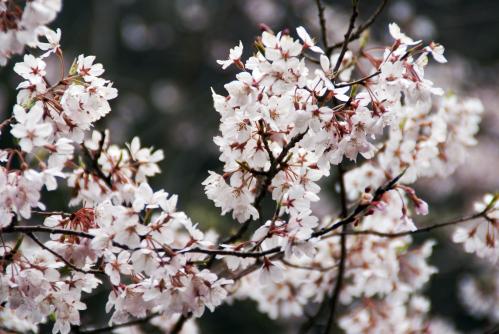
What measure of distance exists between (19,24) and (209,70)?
865 centimetres

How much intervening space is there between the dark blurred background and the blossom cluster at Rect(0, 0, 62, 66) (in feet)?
17.1

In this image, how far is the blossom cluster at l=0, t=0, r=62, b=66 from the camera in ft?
5.52

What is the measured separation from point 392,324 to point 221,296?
1.56 m

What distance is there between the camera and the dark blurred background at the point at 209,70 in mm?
7988

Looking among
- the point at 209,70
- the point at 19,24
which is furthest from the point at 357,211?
the point at 209,70

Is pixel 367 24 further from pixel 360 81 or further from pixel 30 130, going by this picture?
pixel 30 130

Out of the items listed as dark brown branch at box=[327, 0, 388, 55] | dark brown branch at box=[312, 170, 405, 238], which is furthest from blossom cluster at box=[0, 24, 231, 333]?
dark brown branch at box=[327, 0, 388, 55]

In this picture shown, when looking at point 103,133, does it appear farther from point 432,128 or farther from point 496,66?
point 496,66

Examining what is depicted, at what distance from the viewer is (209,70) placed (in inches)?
406

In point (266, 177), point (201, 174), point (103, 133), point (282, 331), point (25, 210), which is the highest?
point (201, 174)

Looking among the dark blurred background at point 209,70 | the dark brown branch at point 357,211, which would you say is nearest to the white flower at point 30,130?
the dark brown branch at point 357,211

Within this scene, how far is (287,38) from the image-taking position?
73.9 inches

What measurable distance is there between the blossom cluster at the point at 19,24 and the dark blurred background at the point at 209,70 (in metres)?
5.20

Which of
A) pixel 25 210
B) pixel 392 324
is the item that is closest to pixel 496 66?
pixel 392 324
